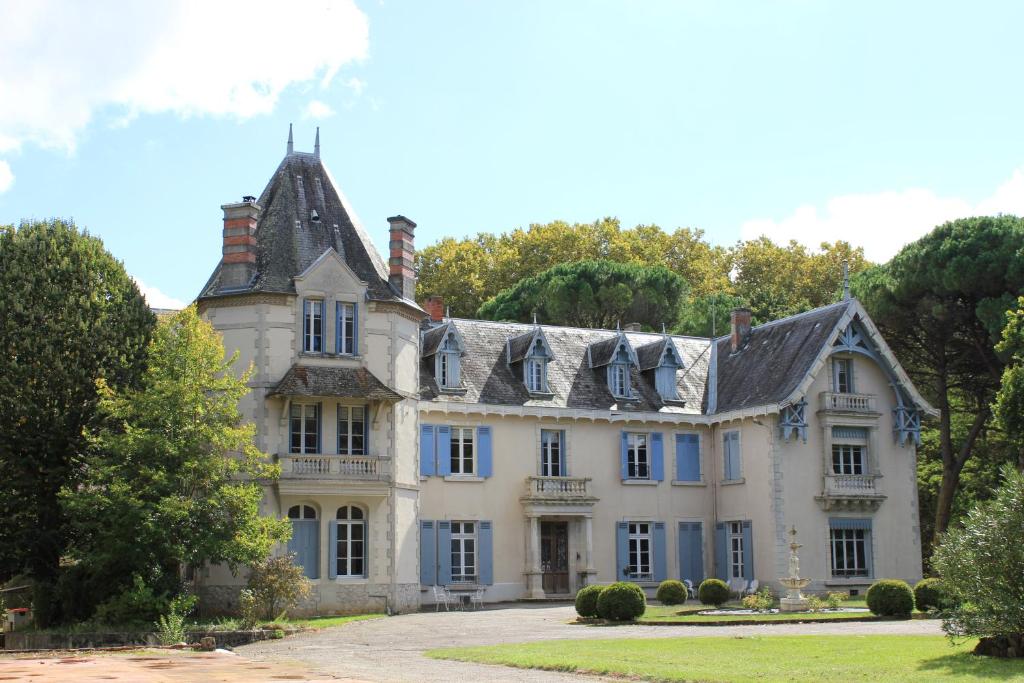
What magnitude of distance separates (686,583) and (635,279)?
21.1 metres

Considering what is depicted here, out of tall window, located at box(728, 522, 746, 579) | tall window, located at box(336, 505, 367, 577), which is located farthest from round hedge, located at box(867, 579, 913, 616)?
tall window, located at box(336, 505, 367, 577)

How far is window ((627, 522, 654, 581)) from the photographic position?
38.5m

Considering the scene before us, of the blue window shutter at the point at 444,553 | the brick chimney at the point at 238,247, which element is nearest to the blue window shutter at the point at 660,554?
the blue window shutter at the point at 444,553

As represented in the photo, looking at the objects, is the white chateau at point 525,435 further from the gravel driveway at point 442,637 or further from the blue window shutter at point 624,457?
the gravel driveway at point 442,637

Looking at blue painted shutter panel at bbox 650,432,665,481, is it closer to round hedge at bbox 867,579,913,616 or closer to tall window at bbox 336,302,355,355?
tall window at bbox 336,302,355,355

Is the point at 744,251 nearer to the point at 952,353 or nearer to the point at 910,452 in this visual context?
the point at 952,353

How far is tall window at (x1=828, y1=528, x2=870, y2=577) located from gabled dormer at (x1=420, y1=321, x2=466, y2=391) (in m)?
12.6

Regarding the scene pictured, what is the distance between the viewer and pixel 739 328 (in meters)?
42.5

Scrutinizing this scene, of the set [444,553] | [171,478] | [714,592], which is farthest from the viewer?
[444,553]

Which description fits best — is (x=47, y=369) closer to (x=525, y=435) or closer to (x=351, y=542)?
(x=351, y=542)

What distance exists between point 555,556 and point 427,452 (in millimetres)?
5640

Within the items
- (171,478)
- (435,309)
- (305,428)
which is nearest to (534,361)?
(435,309)

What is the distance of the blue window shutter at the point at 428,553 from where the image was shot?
35.1m

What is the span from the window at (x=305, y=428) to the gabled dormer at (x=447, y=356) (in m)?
5.73
